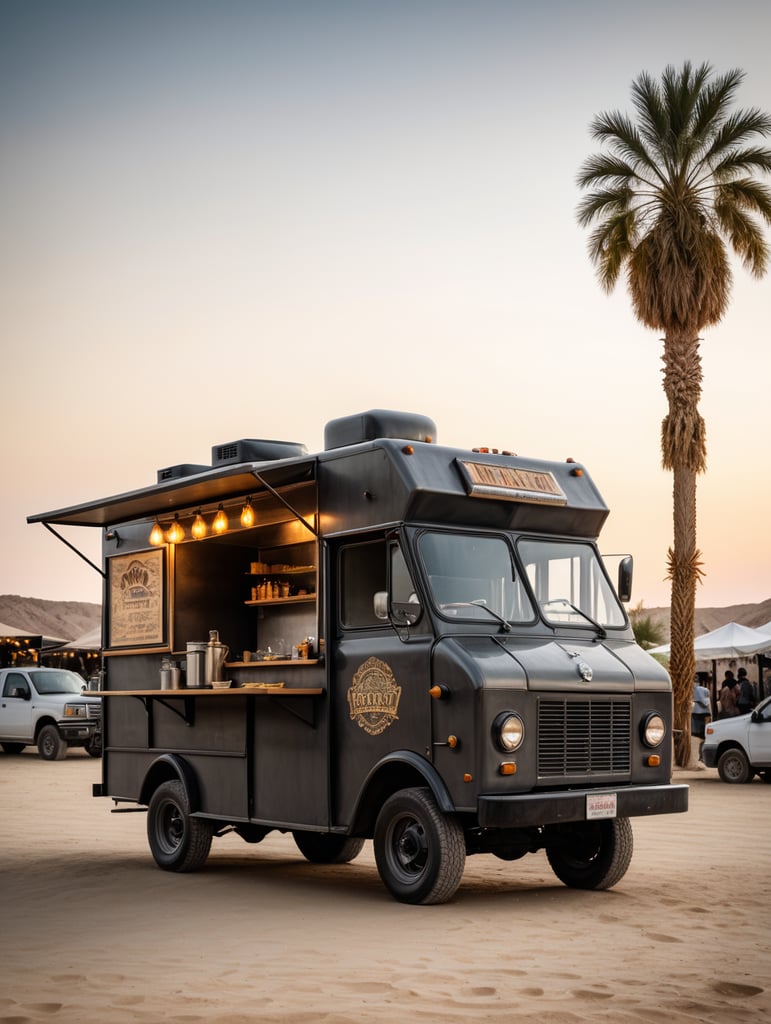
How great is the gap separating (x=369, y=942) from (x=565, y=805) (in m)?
1.82

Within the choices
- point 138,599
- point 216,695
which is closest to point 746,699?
point 138,599

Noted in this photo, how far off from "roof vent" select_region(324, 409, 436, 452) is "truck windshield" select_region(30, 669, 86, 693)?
60.9 ft

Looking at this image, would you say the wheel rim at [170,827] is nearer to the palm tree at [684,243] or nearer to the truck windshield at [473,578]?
the truck windshield at [473,578]

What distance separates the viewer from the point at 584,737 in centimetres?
986

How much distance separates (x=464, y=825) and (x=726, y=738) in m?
13.2

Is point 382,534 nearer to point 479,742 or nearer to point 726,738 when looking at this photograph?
point 479,742

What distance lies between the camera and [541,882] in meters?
11.2

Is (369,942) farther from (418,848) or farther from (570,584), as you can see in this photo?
(570,584)

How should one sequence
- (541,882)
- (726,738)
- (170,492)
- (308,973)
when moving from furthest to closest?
(726,738)
(170,492)
(541,882)
(308,973)

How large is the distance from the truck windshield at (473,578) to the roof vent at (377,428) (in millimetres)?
1108

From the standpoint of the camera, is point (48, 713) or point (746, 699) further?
point (746, 699)

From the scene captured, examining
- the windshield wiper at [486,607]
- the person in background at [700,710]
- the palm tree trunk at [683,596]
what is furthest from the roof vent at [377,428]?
the person in background at [700,710]

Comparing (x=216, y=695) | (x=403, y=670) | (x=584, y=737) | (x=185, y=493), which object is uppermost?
(x=185, y=493)

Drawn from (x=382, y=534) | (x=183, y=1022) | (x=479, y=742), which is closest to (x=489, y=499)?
(x=382, y=534)
